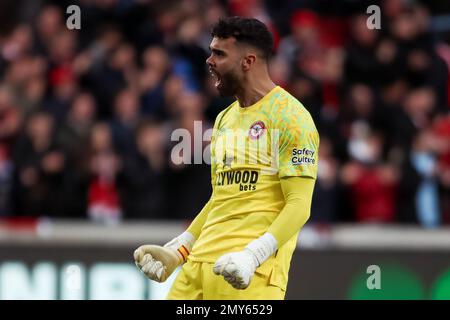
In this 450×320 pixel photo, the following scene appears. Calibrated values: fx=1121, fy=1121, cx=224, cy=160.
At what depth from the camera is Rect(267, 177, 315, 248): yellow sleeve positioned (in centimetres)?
592

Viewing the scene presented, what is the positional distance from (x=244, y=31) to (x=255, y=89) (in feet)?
1.10

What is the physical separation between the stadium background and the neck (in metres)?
4.56

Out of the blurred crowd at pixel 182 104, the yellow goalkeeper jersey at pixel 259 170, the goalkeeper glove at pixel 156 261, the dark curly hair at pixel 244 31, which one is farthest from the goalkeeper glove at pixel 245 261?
the blurred crowd at pixel 182 104

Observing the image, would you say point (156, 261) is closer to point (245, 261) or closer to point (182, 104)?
point (245, 261)

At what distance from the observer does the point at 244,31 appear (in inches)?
241

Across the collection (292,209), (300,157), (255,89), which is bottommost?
Answer: (292,209)

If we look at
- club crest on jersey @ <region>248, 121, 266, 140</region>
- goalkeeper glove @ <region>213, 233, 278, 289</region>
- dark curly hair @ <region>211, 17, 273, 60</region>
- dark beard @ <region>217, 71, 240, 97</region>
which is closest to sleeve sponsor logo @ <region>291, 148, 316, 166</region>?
club crest on jersey @ <region>248, 121, 266, 140</region>

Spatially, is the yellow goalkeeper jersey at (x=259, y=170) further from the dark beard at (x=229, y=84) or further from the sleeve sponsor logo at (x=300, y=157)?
the dark beard at (x=229, y=84)

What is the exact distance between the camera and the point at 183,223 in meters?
11.2

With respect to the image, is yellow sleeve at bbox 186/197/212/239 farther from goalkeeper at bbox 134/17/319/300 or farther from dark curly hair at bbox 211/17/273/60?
dark curly hair at bbox 211/17/273/60

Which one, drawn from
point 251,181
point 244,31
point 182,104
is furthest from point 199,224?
point 182,104

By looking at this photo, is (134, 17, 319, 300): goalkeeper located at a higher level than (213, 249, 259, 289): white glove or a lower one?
higher

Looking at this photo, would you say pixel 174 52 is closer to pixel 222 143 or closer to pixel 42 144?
pixel 42 144
